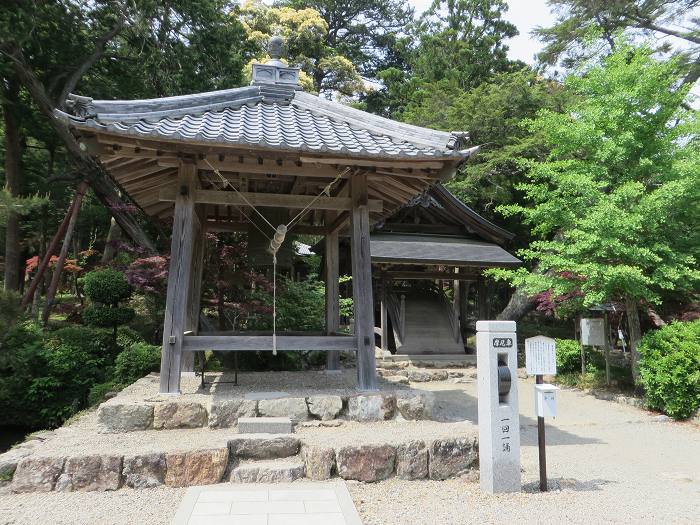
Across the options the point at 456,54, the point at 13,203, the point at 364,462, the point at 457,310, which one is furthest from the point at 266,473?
the point at 456,54

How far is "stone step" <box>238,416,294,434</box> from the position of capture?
4.87 m

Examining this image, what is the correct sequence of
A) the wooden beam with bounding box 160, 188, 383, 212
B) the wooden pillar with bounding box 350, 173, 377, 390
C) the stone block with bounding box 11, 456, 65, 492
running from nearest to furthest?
the stone block with bounding box 11, 456, 65, 492, the wooden pillar with bounding box 350, 173, 377, 390, the wooden beam with bounding box 160, 188, 383, 212

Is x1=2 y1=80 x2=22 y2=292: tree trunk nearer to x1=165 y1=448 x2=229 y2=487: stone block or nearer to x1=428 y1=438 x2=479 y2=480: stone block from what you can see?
x1=165 y1=448 x2=229 y2=487: stone block

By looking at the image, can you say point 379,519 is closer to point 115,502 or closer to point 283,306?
point 115,502

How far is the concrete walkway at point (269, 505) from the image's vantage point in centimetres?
345

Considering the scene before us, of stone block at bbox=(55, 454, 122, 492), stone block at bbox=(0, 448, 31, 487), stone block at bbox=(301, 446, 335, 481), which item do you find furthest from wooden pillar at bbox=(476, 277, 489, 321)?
stone block at bbox=(0, 448, 31, 487)

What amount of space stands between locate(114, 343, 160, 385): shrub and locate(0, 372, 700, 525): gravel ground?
664cm

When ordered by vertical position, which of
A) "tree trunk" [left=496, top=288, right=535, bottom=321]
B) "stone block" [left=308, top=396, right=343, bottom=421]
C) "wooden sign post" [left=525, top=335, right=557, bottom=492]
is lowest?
"stone block" [left=308, top=396, right=343, bottom=421]

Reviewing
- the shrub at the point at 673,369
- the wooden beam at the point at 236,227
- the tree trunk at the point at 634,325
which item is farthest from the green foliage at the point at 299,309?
the shrub at the point at 673,369

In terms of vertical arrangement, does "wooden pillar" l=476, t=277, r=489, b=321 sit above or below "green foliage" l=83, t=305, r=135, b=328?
above

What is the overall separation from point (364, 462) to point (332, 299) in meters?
4.20

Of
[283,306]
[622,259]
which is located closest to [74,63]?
[283,306]

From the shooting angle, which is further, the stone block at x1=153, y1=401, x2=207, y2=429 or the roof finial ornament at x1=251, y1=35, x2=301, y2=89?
the roof finial ornament at x1=251, y1=35, x2=301, y2=89

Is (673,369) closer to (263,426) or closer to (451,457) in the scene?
(451,457)
